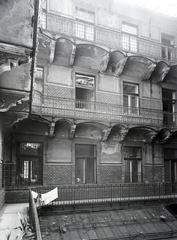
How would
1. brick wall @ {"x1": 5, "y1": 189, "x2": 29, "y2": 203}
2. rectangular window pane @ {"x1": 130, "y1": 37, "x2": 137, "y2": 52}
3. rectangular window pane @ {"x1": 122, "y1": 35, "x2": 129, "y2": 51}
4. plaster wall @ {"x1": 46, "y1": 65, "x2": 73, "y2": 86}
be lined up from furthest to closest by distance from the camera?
rectangular window pane @ {"x1": 130, "y1": 37, "x2": 137, "y2": 52} → rectangular window pane @ {"x1": 122, "y1": 35, "x2": 129, "y2": 51} → plaster wall @ {"x1": 46, "y1": 65, "x2": 73, "y2": 86} → brick wall @ {"x1": 5, "y1": 189, "x2": 29, "y2": 203}

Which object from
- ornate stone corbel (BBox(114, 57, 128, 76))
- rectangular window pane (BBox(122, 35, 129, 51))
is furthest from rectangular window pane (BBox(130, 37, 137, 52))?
ornate stone corbel (BBox(114, 57, 128, 76))

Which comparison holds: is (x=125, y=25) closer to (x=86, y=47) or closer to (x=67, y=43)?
(x=86, y=47)

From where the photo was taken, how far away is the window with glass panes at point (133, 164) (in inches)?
533

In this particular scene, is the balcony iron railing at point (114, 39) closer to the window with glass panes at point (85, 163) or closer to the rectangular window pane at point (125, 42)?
the rectangular window pane at point (125, 42)

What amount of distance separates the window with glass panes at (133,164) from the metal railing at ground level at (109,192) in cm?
45

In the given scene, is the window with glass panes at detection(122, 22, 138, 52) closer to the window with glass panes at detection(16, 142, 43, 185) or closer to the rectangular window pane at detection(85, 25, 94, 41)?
the rectangular window pane at detection(85, 25, 94, 41)

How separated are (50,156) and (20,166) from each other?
154cm

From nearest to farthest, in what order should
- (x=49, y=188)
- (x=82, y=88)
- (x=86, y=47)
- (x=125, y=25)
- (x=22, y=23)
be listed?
1. (x=22, y=23)
2. (x=49, y=188)
3. (x=86, y=47)
4. (x=82, y=88)
5. (x=125, y=25)

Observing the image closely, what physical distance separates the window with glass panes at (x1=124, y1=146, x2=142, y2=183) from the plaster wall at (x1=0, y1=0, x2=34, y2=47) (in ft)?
33.4

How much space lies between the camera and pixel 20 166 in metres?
11.4

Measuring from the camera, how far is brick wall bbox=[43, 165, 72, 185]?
38.1 ft

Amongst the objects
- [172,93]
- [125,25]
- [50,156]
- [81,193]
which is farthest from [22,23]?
[172,93]

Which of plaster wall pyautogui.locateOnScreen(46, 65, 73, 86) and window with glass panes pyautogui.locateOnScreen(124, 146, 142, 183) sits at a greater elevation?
plaster wall pyautogui.locateOnScreen(46, 65, 73, 86)

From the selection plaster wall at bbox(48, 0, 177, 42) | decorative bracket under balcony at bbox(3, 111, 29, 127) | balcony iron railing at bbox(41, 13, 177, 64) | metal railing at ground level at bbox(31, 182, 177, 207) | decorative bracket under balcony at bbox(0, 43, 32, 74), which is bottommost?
metal railing at ground level at bbox(31, 182, 177, 207)
